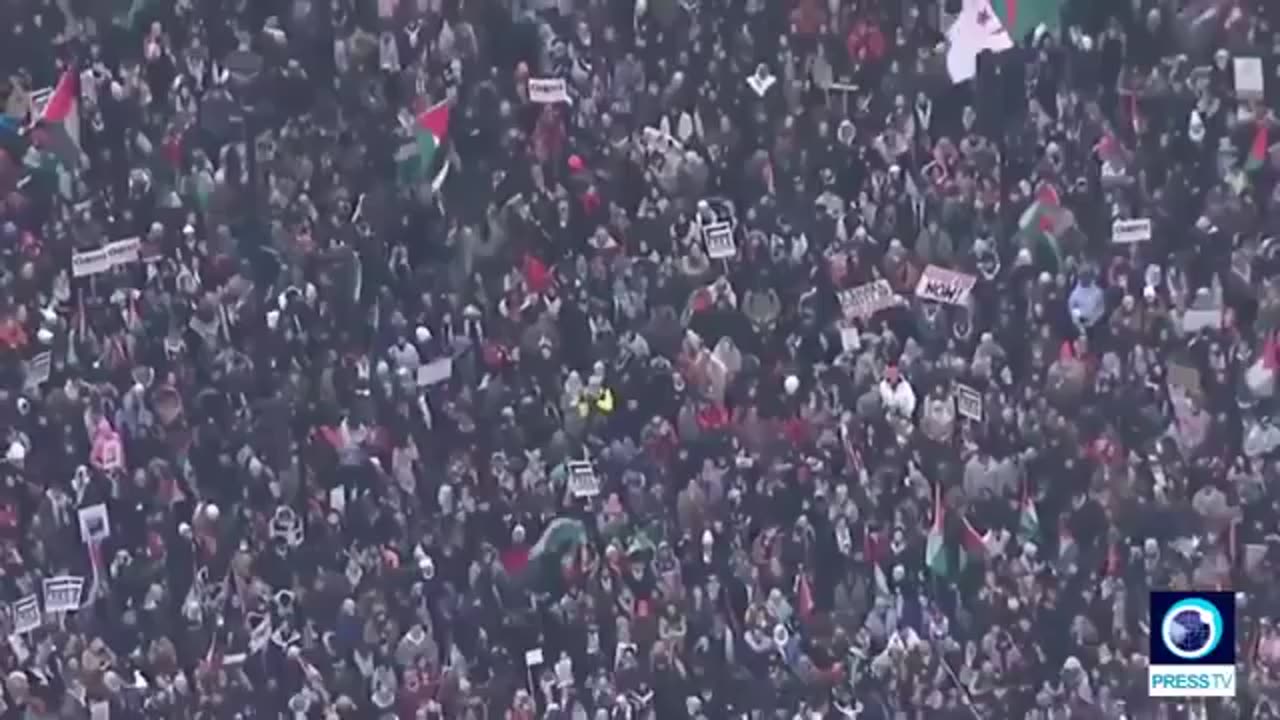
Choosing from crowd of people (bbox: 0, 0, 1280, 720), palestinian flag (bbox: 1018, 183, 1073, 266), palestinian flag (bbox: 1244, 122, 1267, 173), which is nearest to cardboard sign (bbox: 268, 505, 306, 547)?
crowd of people (bbox: 0, 0, 1280, 720)

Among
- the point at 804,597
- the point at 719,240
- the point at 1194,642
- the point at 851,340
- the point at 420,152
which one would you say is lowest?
the point at 1194,642

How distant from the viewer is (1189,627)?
72.4 inches

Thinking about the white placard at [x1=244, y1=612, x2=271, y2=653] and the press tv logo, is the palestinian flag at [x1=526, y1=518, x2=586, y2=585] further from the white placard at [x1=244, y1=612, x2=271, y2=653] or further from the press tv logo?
the press tv logo

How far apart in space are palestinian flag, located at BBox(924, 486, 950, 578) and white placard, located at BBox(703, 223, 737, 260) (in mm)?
360

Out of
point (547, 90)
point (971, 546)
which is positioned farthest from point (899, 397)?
point (547, 90)

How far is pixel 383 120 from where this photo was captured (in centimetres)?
182

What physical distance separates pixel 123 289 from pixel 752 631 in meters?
0.80

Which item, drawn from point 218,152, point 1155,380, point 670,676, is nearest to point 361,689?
point 670,676

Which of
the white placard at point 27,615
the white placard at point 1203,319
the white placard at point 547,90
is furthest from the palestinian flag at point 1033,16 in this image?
the white placard at point 27,615

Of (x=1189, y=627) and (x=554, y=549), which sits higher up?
(x=554, y=549)

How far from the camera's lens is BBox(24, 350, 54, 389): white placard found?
1840 mm

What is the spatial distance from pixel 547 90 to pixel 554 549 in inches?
20.2

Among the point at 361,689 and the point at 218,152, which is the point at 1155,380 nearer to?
the point at 361,689

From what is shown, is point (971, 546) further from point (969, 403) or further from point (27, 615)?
point (27, 615)
